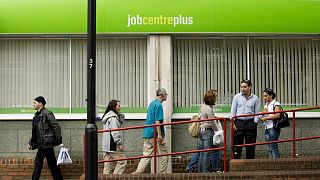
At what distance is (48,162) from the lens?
11.8 m

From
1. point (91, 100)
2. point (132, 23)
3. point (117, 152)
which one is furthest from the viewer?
point (132, 23)

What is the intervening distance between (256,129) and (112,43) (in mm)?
3640

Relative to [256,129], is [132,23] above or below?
above

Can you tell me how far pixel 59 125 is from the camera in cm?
1216

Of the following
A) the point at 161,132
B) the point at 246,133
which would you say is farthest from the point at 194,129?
the point at 246,133

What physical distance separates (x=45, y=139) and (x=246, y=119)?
153 inches

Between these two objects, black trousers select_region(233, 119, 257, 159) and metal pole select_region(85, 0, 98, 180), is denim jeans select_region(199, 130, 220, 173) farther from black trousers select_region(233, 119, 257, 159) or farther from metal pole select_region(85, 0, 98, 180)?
metal pole select_region(85, 0, 98, 180)

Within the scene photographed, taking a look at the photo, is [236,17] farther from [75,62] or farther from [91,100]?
[91,100]

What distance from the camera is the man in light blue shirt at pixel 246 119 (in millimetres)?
11727

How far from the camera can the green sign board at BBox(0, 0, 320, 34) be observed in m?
12.6

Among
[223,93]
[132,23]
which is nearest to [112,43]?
[132,23]

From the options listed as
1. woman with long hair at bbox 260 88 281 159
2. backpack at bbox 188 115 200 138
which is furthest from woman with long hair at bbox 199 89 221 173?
woman with long hair at bbox 260 88 281 159

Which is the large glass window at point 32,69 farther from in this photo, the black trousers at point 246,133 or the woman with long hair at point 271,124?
the woman with long hair at point 271,124

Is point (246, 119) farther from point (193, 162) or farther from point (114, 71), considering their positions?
point (114, 71)
